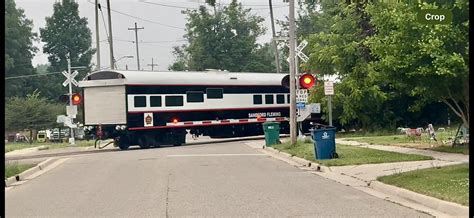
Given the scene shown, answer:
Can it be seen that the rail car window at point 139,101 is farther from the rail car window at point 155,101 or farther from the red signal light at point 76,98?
the red signal light at point 76,98

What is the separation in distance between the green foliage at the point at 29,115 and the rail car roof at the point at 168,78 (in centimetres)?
1877

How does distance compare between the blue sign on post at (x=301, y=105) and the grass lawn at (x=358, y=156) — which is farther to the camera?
the blue sign on post at (x=301, y=105)

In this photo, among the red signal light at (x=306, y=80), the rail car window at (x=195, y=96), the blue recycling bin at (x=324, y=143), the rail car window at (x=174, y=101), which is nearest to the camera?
the blue recycling bin at (x=324, y=143)

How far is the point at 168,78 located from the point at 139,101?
7.52 feet

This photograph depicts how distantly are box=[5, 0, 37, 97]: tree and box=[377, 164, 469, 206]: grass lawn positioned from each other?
56872 millimetres

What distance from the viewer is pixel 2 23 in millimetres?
8664

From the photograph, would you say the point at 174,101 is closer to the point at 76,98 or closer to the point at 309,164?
the point at 76,98

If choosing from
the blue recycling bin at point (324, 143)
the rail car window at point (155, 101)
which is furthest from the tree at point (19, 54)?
the blue recycling bin at point (324, 143)

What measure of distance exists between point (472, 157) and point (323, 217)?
2.35 m

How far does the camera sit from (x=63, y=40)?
71.6 meters

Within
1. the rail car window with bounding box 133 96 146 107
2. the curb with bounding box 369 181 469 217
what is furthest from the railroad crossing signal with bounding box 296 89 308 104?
the curb with bounding box 369 181 469 217

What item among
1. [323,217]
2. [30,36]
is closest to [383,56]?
[323,217]

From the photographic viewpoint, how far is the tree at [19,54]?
67125mm

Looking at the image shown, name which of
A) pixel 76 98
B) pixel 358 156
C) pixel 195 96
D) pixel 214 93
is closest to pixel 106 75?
pixel 76 98
